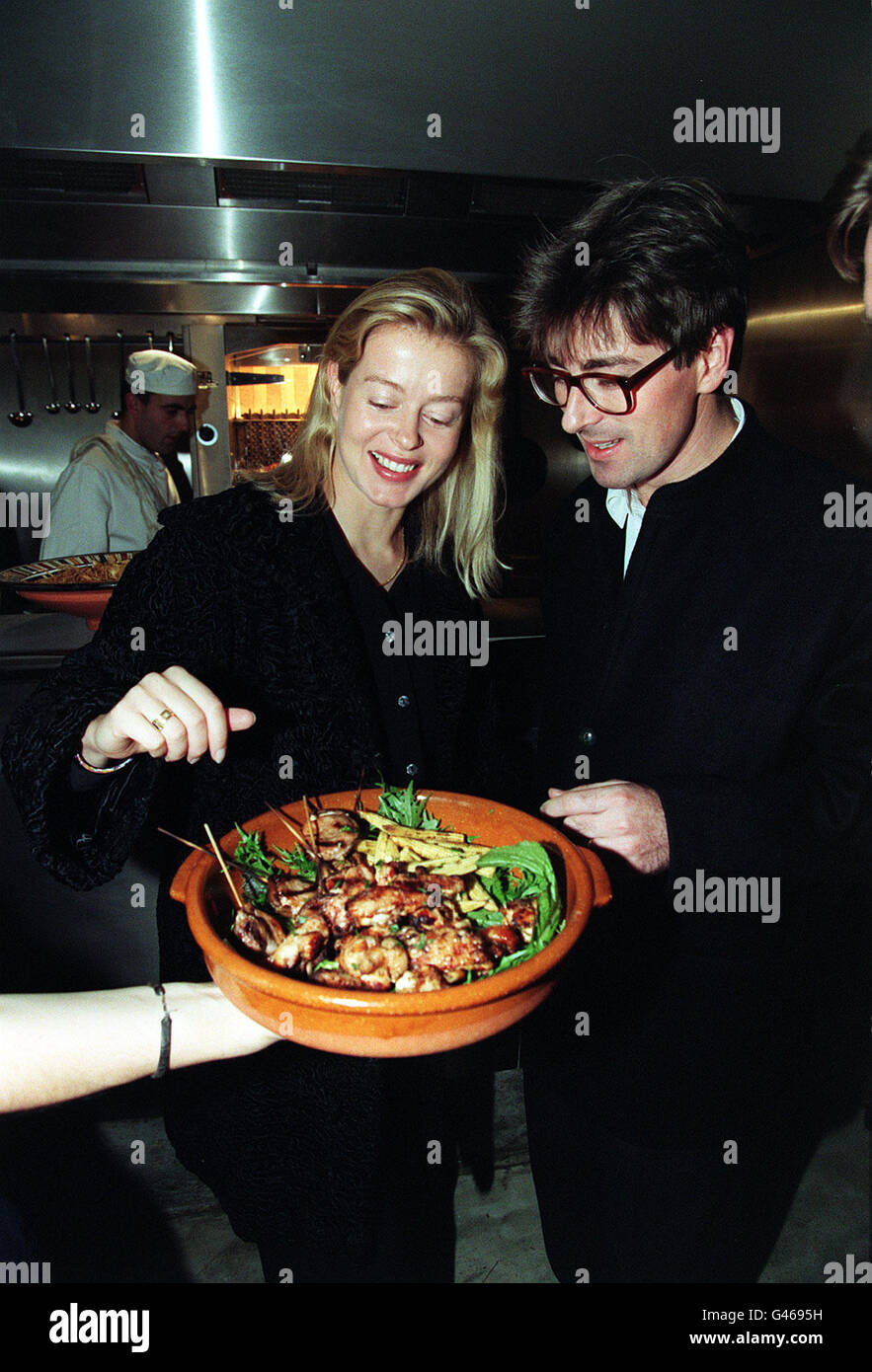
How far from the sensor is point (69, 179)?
3082 mm

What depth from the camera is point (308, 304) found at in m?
4.75

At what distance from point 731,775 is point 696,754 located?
71mm

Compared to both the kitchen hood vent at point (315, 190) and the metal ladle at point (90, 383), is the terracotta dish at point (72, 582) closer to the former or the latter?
the kitchen hood vent at point (315, 190)

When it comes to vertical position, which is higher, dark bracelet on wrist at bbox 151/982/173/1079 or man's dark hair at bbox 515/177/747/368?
man's dark hair at bbox 515/177/747/368

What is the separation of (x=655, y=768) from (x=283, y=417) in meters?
4.35

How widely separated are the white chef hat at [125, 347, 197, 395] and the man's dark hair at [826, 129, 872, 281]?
13.1 ft

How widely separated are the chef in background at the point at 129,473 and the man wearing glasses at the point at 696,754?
320 cm

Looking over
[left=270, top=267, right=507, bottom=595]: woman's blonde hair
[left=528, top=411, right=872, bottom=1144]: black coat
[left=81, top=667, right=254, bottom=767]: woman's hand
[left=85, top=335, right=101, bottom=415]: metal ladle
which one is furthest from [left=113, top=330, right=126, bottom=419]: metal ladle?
[left=81, top=667, right=254, bottom=767]: woman's hand

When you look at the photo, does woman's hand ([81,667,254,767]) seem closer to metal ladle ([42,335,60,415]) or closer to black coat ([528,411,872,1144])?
black coat ([528,411,872,1144])

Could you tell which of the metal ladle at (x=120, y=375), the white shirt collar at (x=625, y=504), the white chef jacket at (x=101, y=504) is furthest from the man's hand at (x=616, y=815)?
the metal ladle at (x=120, y=375)

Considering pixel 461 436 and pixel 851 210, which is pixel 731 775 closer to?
pixel 461 436

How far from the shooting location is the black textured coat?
4.46 ft
